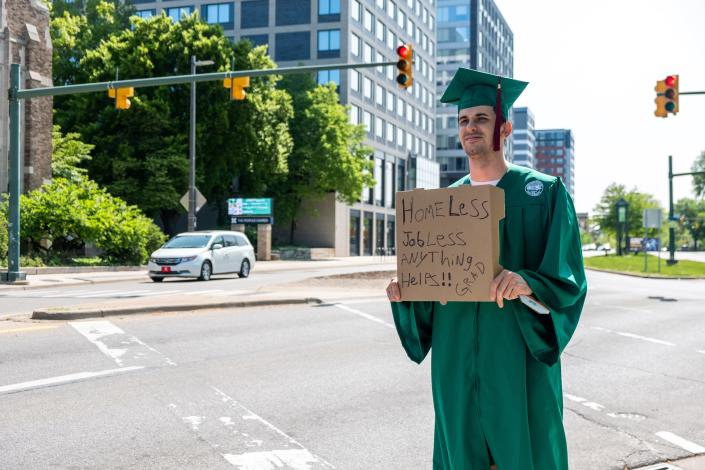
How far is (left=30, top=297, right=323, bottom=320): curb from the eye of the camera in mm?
11281

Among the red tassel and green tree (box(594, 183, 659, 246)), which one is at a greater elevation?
green tree (box(594, 183, 659, 246))

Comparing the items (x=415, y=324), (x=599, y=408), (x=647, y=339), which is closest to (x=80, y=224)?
(x=647, y=339)

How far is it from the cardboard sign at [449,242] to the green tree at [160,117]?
1466 inches

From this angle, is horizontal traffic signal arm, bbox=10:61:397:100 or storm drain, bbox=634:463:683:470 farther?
horizontal traffic signal arm, bbox=10:61:397:100

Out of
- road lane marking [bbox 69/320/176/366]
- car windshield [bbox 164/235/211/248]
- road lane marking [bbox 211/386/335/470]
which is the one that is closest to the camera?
road lane marking [bbox 211/386/335/470]

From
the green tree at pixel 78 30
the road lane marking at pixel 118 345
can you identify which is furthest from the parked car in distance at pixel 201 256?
the green tree at pixel 78 30

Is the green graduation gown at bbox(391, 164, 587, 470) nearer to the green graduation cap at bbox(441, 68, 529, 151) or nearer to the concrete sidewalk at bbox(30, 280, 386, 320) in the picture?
the green graduation cap at bbox(441, 68, 529, 151)

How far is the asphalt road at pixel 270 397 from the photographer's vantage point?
4.85m

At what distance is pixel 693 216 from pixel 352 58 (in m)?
112

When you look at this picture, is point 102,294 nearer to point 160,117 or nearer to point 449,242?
point 449,242

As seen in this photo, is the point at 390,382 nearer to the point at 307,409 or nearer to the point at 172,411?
the point at 307,409

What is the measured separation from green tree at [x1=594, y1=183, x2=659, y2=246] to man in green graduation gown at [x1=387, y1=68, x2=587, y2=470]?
82875mm

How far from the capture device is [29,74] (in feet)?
107

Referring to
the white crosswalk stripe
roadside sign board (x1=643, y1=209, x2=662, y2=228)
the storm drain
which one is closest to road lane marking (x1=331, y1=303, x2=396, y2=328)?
the white crosswalk stripe
